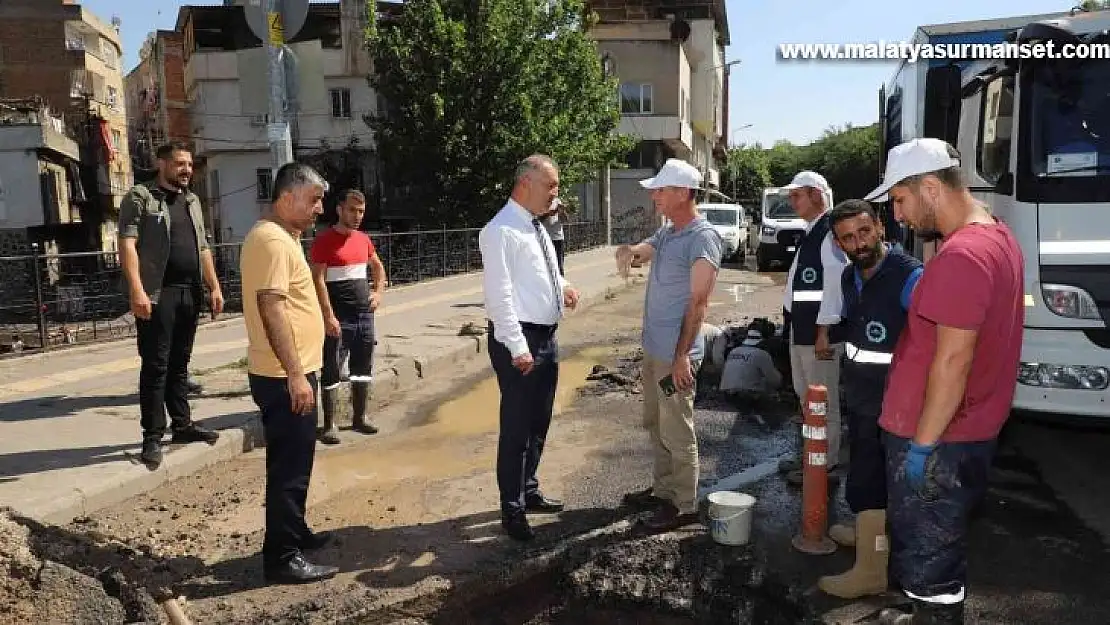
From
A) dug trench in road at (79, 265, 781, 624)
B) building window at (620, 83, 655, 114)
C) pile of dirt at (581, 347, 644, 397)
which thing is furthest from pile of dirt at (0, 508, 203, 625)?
building window at (620, 83, 655, 114)

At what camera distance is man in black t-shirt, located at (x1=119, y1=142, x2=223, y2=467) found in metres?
4.88

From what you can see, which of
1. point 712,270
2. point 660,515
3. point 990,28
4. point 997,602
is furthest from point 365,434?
point 990,28

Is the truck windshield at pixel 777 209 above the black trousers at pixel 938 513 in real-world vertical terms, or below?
above

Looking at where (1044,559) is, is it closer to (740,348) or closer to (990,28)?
(740,348)

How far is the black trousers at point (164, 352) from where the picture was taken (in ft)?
16.1

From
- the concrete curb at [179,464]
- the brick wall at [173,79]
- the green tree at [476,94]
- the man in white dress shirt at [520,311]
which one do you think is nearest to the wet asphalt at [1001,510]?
the man in white dress shirt at [520,311]

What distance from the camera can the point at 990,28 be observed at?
280 inches

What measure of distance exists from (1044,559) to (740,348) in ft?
12.1

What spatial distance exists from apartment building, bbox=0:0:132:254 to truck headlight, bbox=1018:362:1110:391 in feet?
112

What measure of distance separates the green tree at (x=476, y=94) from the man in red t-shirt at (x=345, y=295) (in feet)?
51.3

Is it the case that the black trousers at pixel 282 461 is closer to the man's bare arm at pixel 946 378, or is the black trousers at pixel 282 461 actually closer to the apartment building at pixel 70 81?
the man's bare arm at pixel 946 378

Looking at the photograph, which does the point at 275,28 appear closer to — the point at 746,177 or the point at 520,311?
the point at 520,311

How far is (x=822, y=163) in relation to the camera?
6675cm

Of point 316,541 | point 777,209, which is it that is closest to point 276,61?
point 316,541
